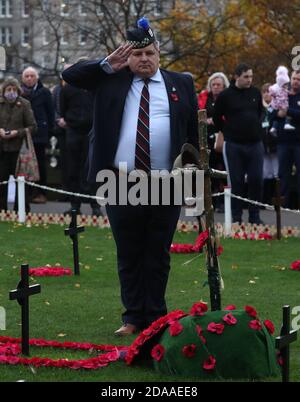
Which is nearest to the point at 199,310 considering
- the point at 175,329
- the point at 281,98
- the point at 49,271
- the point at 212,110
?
the point at 175,329

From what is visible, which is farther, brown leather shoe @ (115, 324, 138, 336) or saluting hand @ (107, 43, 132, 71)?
brown leather shoe @ (115, 324, 138, 336)

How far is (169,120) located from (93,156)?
0.66 meters

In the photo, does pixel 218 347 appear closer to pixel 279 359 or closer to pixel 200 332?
pixel 200 332

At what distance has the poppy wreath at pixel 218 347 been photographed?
8.58 meters

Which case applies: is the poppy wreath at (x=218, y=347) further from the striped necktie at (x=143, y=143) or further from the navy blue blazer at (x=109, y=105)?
the navy blue blazer at (x=109, y=105)

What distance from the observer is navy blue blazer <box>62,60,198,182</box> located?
10.4 meters

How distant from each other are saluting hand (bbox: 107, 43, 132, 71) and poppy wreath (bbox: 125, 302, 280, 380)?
2279 millimetres

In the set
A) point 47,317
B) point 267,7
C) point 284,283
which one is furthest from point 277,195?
point 267,7

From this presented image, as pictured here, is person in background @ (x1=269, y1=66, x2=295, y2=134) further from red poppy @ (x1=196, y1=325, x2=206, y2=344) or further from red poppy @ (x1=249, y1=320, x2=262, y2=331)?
red poppy @ (x1=196, y1=325, x2=206, y2=344)

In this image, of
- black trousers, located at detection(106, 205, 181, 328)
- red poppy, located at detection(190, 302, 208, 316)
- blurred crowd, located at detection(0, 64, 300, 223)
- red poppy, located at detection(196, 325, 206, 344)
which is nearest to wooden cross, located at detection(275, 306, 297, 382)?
red poppy, located at detection(196, 325, 206, 344)

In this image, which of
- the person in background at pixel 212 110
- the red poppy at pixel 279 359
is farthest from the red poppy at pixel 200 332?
the person in background at pixel 212 110

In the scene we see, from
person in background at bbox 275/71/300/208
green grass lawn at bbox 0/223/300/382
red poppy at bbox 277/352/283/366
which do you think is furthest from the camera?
person in background at bbox 275/71/300/208

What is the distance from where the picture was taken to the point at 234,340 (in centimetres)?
860

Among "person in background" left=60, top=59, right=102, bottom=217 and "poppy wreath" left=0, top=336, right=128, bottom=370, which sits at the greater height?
"person in background" left=60, top=59, right=102, bottom=217
